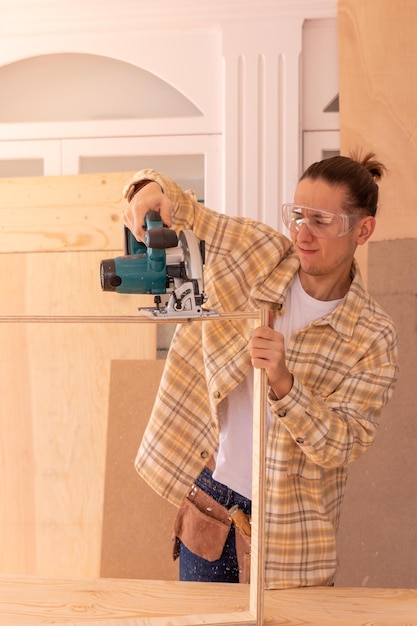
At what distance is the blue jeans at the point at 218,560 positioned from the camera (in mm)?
1805

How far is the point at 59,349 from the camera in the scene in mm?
3170

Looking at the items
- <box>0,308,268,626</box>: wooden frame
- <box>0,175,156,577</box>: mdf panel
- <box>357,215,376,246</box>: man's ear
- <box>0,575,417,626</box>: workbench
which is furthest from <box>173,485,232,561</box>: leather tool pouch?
<box>0,175,156,577</box>: mdf panel

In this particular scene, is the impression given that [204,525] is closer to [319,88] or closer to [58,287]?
[58,287]

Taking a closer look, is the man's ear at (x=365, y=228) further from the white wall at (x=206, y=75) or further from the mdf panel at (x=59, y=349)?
the mdf panel at (x=59, y=349)

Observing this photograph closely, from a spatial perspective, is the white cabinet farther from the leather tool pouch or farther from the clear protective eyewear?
the leather tool pouch

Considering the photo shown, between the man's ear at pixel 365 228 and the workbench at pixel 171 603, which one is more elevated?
the man's ear at pixel 365 228

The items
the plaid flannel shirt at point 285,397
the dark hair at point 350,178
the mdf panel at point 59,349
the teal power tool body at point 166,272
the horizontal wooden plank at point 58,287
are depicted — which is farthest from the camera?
the horizontal wooden plank at point 58,287

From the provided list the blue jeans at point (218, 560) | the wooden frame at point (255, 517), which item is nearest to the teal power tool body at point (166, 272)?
the wooden frame at point (255, 517)

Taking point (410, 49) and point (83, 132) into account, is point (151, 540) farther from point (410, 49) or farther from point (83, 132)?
point (410, 49)

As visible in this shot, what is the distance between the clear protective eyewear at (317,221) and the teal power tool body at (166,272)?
16.2 inches

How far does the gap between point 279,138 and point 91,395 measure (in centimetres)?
118

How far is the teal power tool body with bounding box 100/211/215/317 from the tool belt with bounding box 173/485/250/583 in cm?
55

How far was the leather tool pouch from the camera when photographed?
70.9 inches

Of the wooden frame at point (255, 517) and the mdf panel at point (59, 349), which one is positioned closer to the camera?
the wooden frame at point (255, 517)
